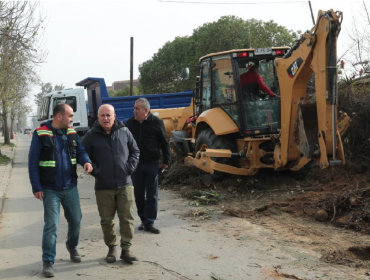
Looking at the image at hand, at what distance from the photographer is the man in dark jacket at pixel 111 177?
17.8 feet

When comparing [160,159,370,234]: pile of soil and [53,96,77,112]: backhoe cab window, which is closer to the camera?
[160,159,370,234]: pile of soil

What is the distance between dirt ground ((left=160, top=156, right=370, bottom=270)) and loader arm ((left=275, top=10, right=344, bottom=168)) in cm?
68

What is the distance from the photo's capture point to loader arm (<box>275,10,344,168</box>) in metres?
6.97

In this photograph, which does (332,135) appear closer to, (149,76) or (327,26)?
(327,26)

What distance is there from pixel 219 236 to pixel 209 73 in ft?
15.4

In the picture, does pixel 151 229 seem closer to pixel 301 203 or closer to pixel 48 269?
pixel 48 269

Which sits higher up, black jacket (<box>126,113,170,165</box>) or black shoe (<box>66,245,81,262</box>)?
black jacket (<box>126,113,170,165</box>)

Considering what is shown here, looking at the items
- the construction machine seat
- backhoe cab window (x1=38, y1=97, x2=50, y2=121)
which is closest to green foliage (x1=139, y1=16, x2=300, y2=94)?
backhoe cab window (x1=38, y1=97, x2=50, y2=121)

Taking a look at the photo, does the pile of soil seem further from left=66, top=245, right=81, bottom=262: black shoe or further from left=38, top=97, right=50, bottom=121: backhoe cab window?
left=38, top=97, right=50, bottom=121: backhoe cab window

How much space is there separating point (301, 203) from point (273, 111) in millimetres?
2338

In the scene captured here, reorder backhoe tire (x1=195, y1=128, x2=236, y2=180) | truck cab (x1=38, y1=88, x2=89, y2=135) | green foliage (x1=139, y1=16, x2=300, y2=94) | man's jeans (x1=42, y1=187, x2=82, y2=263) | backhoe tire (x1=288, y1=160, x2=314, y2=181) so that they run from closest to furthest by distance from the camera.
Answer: man's jeans (x1=42, y1=187, x2=82, y2=263), backhoe tire (x1=195, y1=128, x2=236, y2=180), backhoe tire (x1=288, y1=160, x2=314, y2=181), truck cab (x1=38, y1=88, x2=89, y2=135), green foliage (x1=139, y1=16, x2=300, y2=94)

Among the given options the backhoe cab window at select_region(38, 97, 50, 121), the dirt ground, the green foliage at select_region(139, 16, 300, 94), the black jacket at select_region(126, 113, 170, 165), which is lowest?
the dirt ground

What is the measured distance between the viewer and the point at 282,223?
6828mm

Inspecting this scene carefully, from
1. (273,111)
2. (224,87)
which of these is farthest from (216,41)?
(273,111)
